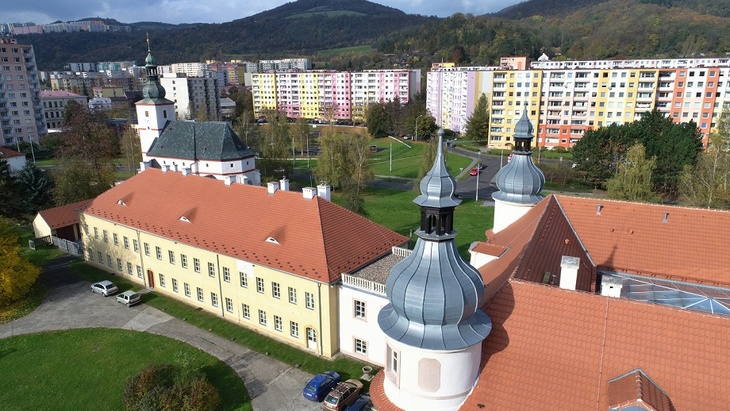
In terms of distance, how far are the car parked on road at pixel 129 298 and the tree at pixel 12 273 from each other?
6.40 m

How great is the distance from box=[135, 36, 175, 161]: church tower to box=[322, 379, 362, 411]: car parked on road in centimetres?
4672

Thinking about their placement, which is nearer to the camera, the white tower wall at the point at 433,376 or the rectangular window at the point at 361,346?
the white tower wall at the point at 433,376

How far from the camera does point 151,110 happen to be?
194 feet

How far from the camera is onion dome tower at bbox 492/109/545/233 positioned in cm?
2739

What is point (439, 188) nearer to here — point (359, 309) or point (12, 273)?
point (359, 309)

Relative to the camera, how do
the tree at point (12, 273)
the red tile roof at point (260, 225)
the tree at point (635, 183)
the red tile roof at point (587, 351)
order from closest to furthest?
1. the red tile roof at point (587, 351)
2. the red tile roof at point (260, 225)
3. the tree at point (12, 273)
4. the tree at point (635, 183)

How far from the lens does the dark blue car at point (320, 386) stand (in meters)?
23.1

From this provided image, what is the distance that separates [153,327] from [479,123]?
83224 mm

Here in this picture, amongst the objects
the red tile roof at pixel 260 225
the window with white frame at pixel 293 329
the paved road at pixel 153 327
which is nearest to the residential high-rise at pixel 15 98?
the paved road at pixel 153 327

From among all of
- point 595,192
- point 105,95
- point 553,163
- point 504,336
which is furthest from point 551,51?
point 504,336

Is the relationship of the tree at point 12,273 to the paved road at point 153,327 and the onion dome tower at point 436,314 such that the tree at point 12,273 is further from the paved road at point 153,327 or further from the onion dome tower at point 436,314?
the onion dome tower at point 436,314

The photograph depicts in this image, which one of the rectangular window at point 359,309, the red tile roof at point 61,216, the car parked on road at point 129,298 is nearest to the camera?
the rectangular window at point 359,309

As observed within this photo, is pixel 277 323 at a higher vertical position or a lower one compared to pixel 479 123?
lower

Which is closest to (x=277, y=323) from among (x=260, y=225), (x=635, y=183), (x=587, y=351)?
(x=260, y=225)
